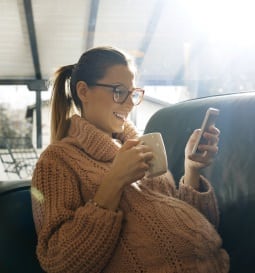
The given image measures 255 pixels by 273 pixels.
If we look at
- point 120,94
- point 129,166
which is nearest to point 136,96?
point 120,94

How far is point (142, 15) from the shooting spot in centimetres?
273

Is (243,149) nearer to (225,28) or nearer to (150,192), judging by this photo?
(150,192)

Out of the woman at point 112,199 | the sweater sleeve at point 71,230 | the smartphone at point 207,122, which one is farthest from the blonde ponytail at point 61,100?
the smartphone at point 207,122

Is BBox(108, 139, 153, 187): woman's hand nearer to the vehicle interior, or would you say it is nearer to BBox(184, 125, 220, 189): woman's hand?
BBox(184, 125, 220, 189): woman's hand

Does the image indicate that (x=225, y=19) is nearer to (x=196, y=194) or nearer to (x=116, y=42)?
(x=116, y=42)

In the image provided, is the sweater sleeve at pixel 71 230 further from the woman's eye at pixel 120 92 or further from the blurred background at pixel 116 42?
the blurred background at pixel 116 42

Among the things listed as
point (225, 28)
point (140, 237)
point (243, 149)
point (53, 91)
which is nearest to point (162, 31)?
point (225, 28)

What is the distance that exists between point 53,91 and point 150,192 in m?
0.48

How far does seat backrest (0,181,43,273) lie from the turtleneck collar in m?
0.24

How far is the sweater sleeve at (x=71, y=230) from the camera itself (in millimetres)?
795

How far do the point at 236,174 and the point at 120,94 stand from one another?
1.22ft

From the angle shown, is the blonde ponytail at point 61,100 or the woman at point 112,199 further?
the blonde ponytail at point 61,100

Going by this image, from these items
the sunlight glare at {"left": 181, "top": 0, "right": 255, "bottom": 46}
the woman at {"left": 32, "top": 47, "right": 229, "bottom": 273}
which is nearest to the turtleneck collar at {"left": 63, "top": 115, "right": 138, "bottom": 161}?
the woman at {"left": 32, "top": 47, "right": 229, "bottom": 273}

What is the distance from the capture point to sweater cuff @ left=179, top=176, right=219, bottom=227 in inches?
39.1
